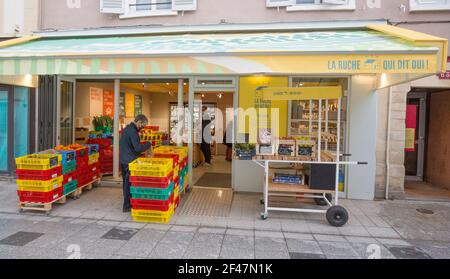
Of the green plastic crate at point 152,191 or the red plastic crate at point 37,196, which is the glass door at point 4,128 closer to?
the red plastic crate at point 37,196

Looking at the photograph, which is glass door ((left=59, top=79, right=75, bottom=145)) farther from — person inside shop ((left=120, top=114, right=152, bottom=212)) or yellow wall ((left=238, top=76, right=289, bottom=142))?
yellow wall ((left=238, top=76, right=289, bottom=142))

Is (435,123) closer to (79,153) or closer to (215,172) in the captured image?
(215,172)

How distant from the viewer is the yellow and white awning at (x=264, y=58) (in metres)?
4.12

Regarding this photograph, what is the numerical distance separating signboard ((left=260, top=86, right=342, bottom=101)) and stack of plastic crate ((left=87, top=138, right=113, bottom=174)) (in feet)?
16.1

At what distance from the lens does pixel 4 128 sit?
796 cm

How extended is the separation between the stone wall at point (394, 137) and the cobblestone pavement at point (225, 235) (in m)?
0.84

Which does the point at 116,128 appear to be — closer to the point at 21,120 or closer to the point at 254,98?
the point at 21,120

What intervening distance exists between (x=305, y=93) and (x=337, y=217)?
2.19m

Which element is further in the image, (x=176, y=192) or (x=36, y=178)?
(x=176, y=192)

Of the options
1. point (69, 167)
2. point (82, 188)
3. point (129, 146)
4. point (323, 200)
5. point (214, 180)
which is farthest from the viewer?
point (214, 180)

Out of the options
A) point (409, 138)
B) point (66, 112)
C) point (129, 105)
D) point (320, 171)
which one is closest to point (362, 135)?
point (409, 138)

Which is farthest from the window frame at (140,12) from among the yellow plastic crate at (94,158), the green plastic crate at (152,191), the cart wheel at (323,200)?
the cart wheel at (323,200)

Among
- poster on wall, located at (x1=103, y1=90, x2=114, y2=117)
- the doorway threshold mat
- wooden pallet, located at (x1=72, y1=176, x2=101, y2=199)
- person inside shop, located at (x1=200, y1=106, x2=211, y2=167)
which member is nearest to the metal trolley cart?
the doorway threshold mat
